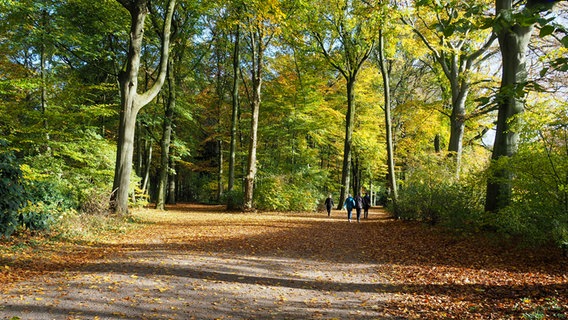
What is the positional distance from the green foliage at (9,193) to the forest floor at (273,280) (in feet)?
1.71

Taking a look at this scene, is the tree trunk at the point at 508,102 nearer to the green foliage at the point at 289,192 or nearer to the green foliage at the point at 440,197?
the green foliage at the point at 440,197

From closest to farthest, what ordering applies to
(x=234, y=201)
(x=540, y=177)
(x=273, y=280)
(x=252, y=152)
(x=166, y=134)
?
(x=273, y=280), (x=540, y=177), (x=166, y=134), (x=252, y=152), (x=234, y=201)

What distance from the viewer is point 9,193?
7105 mm

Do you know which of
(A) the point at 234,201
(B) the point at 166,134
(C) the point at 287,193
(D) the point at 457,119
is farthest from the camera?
(C) the point at 287,193

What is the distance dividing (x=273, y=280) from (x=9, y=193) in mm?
5435

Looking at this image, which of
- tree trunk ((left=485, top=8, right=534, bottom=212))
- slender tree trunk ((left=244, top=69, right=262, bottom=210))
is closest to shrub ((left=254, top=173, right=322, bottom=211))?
slender tree trunk ((left=244, top=69, right=262, bottom=210))

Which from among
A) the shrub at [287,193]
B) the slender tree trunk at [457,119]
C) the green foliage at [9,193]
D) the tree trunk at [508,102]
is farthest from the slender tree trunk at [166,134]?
the tree trunk at [508,102]

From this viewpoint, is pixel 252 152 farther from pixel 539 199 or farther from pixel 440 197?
pixel 539 199

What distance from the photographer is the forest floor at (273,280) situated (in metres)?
4.65

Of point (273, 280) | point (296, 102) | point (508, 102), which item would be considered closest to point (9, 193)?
point (273, 280)

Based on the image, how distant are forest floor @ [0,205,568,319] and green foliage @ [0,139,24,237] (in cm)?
52

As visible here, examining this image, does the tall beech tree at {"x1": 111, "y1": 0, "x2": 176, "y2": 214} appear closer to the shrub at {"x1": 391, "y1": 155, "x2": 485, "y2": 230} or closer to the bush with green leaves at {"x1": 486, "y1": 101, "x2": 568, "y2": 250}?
the shrub at {"x1": 391, "y1": 155, "x2": 485, "y2": 230}

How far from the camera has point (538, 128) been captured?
7738 millimetres

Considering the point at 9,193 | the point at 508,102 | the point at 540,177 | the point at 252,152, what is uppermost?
the point at 508,102
